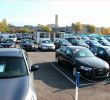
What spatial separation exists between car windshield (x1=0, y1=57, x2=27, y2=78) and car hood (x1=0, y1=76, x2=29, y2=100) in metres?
0.34

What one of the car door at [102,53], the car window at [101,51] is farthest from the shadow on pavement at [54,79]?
the car window at [101,51]

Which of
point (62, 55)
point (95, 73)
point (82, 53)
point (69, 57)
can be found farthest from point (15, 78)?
point (62, 55)

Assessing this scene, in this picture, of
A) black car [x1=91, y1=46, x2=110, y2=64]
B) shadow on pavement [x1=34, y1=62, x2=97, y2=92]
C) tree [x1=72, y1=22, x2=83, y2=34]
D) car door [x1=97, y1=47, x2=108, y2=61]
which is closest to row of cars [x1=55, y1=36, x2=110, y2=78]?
shadow on pavement [x1=34, y1=62, x2=97, y2=92]

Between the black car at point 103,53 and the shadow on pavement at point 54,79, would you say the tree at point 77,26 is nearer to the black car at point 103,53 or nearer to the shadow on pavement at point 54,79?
the black car at point 103,53

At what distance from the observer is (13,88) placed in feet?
20.6

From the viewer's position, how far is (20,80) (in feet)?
22.3

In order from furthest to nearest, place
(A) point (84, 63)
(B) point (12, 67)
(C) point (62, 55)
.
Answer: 1. (C) point (62, 55)
2. (A) point (84, 63)
3. (B) point (12, 67)

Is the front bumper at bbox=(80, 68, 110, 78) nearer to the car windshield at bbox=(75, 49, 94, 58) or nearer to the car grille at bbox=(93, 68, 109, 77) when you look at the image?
the car grille at bbox=(93, 68, 109, 77)

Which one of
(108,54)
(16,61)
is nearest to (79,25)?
(108,54)

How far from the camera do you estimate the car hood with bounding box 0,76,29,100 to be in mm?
5910

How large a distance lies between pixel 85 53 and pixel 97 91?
4130mm

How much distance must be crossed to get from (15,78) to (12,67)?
0.73 m

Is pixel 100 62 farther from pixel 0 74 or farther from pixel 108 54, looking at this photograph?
pixel 0 74

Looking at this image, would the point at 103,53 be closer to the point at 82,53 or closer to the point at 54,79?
the point at 82,53
